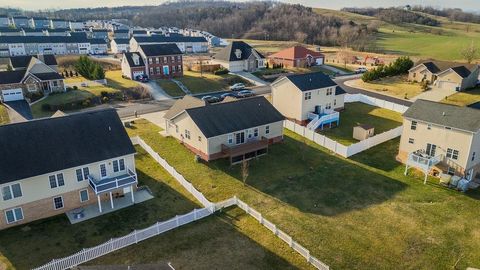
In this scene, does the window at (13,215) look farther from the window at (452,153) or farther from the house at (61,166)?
the window at (452,153)

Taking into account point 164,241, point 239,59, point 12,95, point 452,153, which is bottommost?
point 164,241

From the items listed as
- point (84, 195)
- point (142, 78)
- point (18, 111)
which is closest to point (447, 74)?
point (142, 78)

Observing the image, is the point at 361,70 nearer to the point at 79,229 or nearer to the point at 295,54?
the point at 295,54

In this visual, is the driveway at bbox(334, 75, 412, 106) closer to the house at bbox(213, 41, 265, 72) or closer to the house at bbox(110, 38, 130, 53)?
the house at bbox(213, 41, 265, 72)

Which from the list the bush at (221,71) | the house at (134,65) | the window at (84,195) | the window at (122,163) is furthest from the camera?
the bush at (221,71)

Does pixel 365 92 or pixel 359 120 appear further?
pixel 365 92

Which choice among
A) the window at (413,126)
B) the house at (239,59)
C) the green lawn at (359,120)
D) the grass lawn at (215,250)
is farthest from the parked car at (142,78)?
the window at (413,126)
